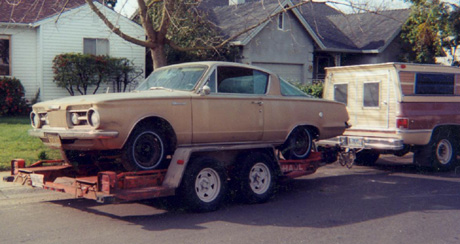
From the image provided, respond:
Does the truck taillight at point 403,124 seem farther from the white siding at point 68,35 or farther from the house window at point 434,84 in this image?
the white siding at point 68,35

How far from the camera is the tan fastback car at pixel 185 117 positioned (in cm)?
688

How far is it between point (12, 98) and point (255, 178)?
13.5 m

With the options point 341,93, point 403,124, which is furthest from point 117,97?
point 341,93

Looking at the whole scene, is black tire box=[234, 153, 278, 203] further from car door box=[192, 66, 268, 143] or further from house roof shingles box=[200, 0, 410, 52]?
house roof shingles box=[200, 0, 410, 52]

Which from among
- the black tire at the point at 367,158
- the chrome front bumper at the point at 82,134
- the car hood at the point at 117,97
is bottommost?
the black tire at the point at 367,158

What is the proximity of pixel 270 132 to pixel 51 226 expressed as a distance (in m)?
3.63

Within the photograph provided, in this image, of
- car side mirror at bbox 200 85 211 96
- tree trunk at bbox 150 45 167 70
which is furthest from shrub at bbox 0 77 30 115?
car side mirror at bbox 200 85 211 96

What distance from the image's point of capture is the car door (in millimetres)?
7742

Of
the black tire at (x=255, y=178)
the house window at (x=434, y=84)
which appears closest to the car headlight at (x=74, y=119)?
the black tire at (x=255, y=178)

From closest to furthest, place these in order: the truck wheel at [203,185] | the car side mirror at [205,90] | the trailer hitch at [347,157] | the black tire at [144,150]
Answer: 1. the black tire at [144,150]
2. the truck wheel at [203,185]
3. the car side mirror at [205,90]
4. the trailer hitch at [347,157]

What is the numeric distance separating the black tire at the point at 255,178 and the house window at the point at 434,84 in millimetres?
4583

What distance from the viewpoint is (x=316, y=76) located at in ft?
88.8

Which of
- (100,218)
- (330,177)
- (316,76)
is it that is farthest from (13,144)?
(316,76)

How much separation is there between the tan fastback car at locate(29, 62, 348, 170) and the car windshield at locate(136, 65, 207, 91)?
2 cm
